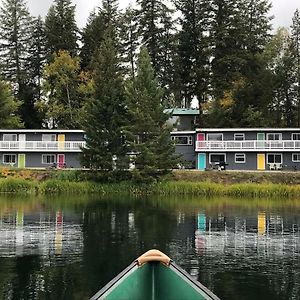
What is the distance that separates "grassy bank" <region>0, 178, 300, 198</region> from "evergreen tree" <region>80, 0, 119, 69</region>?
28007 mm

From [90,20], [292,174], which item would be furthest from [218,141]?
[90,20]

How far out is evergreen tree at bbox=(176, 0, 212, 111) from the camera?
70.2 m

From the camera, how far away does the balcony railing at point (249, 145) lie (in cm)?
5869

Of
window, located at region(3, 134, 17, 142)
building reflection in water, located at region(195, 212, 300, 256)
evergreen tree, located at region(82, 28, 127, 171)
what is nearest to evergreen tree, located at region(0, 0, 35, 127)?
window, located at region(3, 134, 17, 142)

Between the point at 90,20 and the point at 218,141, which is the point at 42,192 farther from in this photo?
the point at 90,20

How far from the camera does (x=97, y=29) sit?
76.8 meters

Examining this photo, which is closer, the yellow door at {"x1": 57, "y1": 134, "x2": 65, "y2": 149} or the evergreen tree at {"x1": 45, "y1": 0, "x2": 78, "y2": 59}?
the yellow door at {"x1": 57, "y1": 134, "x2": 65, "y2": 149}

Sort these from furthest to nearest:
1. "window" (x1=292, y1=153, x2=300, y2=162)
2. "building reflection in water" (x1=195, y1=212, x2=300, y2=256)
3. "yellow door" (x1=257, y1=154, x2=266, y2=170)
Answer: "yellow door" (x1=257, y1=154, x2=266, y2=170) → "window" (x1=292, y1=153, x2=300, y2=162) → "building reflection in water" (x1=195, y1=212, x2=300, y2=256)

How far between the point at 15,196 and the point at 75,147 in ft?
50.5

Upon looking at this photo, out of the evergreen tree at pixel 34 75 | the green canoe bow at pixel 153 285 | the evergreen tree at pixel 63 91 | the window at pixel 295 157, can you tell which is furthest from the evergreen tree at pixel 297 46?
the green canoe bow at pixel 153 285

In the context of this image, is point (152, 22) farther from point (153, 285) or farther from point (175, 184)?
point (153, 285)

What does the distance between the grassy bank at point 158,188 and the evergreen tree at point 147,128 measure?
1564 millimetres

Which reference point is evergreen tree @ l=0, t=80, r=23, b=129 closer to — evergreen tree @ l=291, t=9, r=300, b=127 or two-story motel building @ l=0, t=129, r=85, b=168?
two-story motel building @ l=0, t=129, r=85, b=168

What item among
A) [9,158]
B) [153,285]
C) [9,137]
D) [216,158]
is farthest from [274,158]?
[153,285]
